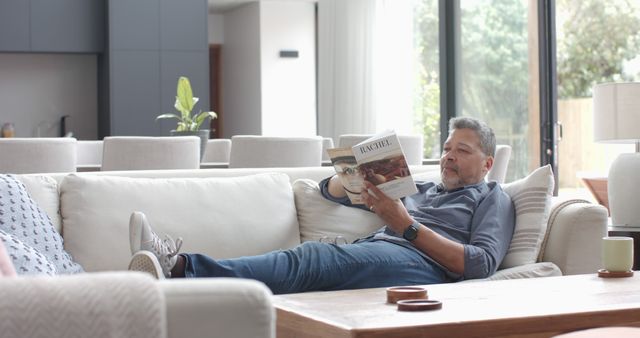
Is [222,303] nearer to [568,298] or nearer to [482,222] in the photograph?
[568,298]

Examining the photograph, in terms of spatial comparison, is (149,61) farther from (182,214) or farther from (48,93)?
(182,214)

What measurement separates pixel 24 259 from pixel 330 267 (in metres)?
0.98

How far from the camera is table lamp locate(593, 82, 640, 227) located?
14.6 feet

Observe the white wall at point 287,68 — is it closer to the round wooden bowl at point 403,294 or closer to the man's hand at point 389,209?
the man's hand at point 389,209

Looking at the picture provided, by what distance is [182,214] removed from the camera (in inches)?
139

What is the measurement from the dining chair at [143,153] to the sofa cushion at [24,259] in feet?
7.90

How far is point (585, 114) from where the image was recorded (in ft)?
27.8

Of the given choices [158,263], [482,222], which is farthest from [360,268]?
[158,263]

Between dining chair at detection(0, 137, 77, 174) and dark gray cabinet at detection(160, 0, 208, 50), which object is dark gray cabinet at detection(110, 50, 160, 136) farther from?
dining chair at detection(0, 137, 77, 174)

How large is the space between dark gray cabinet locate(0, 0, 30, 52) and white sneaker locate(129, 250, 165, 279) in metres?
7.85

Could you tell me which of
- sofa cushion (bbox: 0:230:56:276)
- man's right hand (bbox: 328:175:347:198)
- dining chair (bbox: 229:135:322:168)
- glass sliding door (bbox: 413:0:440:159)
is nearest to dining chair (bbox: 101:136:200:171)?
dining chair (bbox: 229:135:322:168)

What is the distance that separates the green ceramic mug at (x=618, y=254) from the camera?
299cm

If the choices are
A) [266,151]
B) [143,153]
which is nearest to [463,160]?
[266,151]

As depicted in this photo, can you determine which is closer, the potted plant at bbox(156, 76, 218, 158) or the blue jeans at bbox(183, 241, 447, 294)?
the blue jeans at bbox(183, 241, 447, 294)
